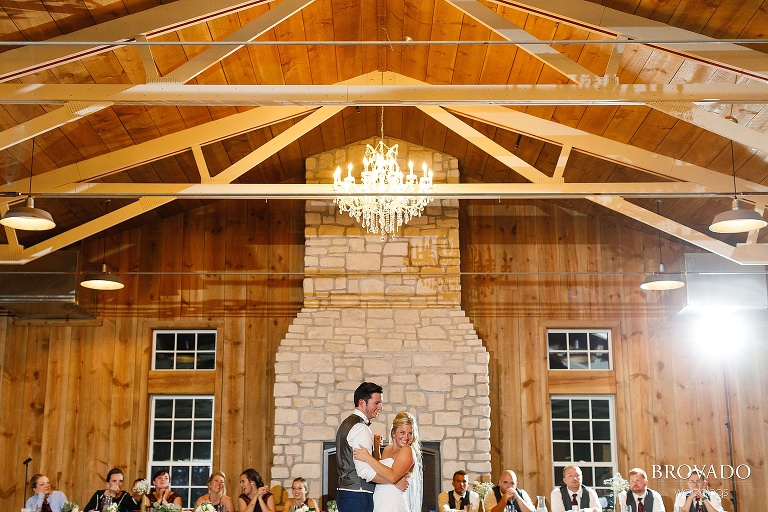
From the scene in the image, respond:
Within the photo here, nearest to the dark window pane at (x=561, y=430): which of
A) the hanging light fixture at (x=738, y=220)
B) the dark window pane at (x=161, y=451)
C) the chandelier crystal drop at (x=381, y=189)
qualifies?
the chandelier crystal drop at (x=381, y=189)

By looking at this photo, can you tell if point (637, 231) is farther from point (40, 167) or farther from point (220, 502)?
point (40, 167)

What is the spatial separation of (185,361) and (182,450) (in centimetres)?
113

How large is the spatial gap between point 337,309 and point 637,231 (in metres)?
4.12

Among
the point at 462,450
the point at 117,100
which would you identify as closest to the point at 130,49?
the point at 117,100

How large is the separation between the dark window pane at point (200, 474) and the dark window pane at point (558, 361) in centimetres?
460

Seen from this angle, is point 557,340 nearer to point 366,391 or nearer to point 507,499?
point 507,499

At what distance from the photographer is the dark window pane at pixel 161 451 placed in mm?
11383

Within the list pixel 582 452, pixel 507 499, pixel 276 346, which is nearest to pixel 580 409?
pixel 582 452

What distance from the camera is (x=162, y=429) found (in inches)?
452

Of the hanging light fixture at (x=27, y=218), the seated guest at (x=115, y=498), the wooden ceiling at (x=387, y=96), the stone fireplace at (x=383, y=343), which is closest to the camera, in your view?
the wooden ceiling at (x=387, y=96)

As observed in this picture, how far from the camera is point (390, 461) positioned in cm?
504

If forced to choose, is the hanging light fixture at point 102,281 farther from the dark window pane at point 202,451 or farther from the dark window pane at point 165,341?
the dark window pane at point 202,451

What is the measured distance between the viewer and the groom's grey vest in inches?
218

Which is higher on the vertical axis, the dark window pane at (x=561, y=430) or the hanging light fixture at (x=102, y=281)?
the hanging light fixture at (x=102, y=281)
